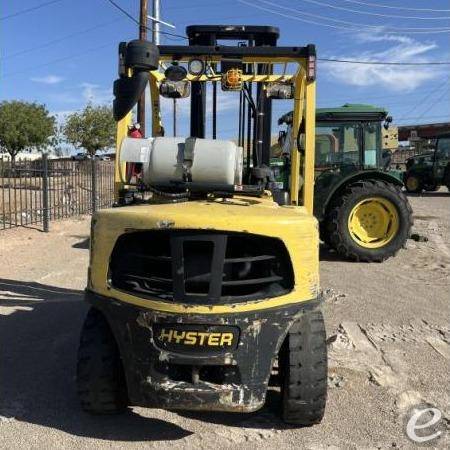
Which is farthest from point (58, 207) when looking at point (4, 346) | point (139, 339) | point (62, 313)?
point (139, 339)

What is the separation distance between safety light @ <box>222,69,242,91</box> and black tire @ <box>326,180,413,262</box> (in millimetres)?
4852

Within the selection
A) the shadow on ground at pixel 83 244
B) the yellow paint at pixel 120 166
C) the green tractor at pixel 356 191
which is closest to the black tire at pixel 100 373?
the yellow paint at pixel 120 166

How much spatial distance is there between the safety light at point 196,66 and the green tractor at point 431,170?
64.9ft

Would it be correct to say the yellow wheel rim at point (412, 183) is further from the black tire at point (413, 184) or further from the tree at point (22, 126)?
the tree at point (22, 126)

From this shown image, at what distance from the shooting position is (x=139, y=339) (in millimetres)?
3229

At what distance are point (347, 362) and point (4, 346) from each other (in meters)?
2.86

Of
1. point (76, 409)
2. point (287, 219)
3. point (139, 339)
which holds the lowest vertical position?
point (76, 409)

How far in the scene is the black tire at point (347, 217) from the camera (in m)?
9.01

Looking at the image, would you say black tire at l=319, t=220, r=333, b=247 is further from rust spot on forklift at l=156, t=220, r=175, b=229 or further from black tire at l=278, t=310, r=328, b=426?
rust spot on forklift at l=156, t=220, r=175, b=229

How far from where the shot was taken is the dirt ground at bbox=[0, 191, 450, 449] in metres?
3.47

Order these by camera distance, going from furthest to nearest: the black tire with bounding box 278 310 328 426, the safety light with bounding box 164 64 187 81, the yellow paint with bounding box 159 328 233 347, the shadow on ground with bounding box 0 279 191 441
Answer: the safety light with bounding box 164 64 187 81
the shadow on ground with bounding box 0 279 191 441
the black tire with bounding box 278 310 328 426
the yellow paint with bounding box 159 328 233 347

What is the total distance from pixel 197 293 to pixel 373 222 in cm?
663

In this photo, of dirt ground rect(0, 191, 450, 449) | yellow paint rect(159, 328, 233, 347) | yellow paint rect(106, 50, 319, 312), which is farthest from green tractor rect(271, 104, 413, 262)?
yellow paint rect(159, 328, 233, 347)

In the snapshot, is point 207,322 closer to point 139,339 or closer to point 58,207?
point 139,339
